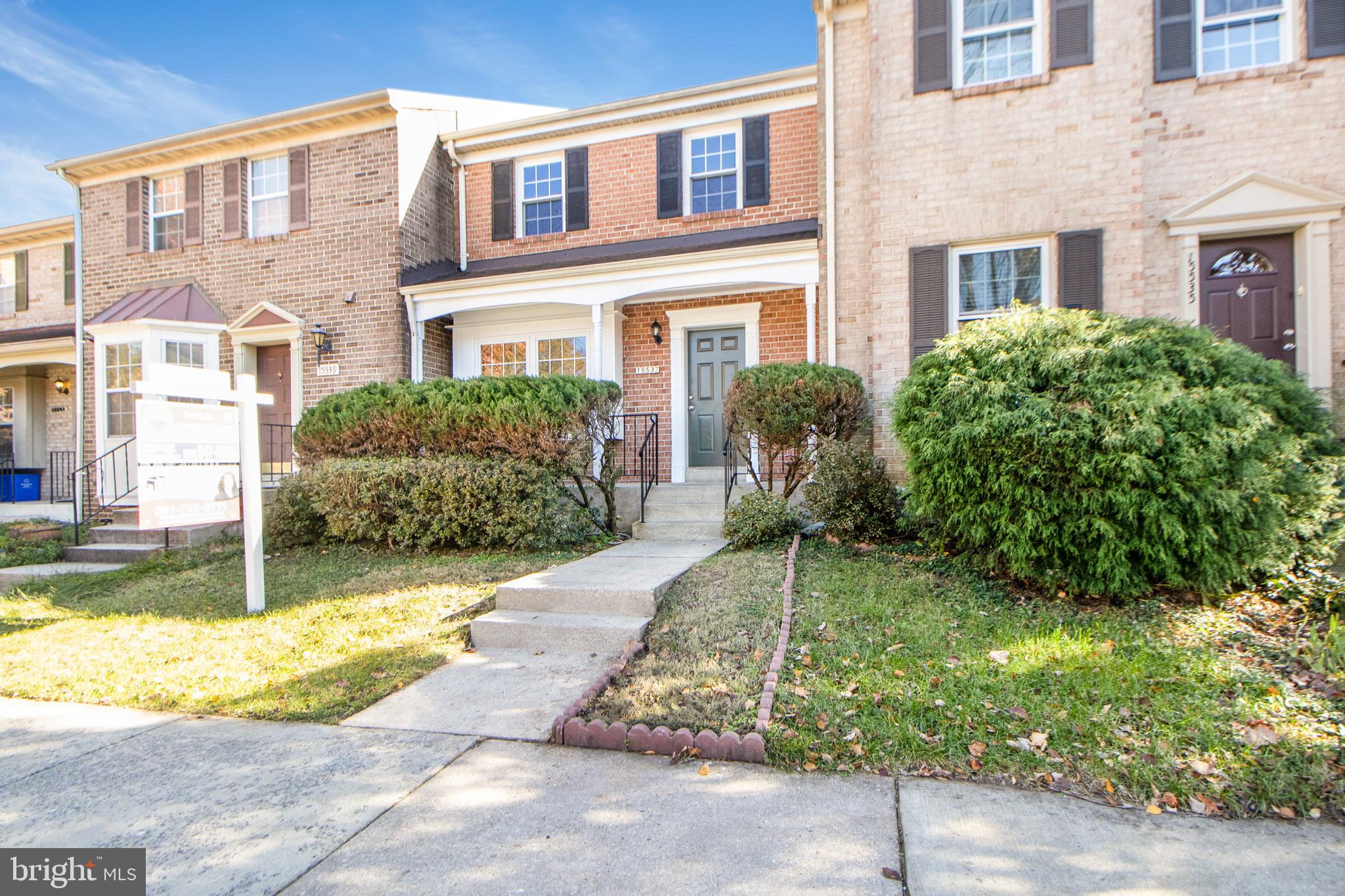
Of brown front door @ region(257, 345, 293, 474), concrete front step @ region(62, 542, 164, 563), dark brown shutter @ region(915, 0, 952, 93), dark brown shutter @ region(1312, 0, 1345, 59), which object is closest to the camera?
dark brown shutter @ region(1312, 0, 1345, 59)

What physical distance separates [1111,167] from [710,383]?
17.6 feet

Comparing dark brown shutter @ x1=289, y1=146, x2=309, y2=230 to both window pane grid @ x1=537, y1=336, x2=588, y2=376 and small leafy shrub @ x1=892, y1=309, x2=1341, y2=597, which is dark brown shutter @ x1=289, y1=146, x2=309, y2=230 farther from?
small leafy shrub @ x1=892, y1=309, x2=1341, y2=597

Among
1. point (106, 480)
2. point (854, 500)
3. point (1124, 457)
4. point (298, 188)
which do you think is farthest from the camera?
point (298, 188)

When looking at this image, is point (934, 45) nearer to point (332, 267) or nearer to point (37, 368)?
point (332, 267)

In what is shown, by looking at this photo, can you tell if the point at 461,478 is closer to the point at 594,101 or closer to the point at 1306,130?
the point at 594,101

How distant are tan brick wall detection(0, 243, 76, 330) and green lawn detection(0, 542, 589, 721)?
9.65 metres

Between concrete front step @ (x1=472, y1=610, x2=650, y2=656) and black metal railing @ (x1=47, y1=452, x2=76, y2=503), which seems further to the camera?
black metal railing @ (x1=47, y1=452, x2=76, y2=503)

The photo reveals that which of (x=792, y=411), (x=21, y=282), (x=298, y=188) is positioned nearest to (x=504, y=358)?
(x=298, y=188)

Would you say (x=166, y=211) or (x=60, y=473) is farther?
(x=60, y=473)

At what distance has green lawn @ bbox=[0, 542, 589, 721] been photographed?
3881 mm

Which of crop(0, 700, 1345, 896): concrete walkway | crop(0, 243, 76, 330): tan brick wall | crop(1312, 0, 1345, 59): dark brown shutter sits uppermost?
crop(1312, 0, 1345, 59): dark brown shutter

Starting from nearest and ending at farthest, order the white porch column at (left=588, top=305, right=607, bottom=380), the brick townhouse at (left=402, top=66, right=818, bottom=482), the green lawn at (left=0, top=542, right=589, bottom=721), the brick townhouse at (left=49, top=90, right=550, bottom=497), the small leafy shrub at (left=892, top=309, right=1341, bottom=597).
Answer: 1. the green lawn at (left=0, top=542, right=589, bottom=721)
2. the small leafy shrub at (left=892, top=309, right=1341, bottom=597)
3. the white porch column at (left=588, top=305, right=607, bottom=380)
4. the brick townhouse at (left=402, top=66, right=818, bottom=482)
5. the brick townhouse at (left=49, top=90, right=550, bottom=497)

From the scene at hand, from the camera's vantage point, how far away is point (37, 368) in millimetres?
14352

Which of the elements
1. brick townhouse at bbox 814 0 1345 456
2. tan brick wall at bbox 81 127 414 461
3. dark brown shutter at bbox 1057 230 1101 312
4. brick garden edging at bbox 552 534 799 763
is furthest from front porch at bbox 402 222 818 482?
brick garden edging at bbox 552 534 799 763
